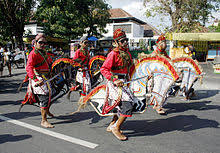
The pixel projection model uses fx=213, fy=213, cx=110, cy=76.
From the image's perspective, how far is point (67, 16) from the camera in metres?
22.6

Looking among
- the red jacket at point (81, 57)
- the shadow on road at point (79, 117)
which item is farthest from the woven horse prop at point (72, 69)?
the shadow on road at point (79, 117)

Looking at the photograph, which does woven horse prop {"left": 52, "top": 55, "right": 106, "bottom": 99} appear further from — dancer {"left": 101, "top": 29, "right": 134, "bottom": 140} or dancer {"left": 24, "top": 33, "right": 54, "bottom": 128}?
dancer {"left": 101, "top": 29, "right": 134, "bottom": 140}

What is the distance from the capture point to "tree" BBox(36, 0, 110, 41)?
22.5 metres

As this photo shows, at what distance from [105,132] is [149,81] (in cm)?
149

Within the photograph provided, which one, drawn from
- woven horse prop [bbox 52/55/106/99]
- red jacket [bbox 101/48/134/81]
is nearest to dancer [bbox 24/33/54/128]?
woven horse prop [bbox 52/55/106/99]

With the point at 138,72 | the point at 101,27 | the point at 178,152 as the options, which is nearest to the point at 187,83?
the point at 138,72

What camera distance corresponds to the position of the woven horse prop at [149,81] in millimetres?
4262

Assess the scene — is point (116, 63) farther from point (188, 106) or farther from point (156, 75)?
point (188, 106)

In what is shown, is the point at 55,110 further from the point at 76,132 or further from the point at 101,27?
the point at 101,27

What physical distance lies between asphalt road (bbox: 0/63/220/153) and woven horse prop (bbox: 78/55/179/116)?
57cm

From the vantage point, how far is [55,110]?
595 cm

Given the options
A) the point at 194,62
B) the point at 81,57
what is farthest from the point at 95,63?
the point at 194,62

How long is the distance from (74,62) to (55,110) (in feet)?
4.73

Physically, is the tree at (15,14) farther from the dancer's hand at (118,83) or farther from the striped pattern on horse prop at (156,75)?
the dancer's hand at (118,83)
